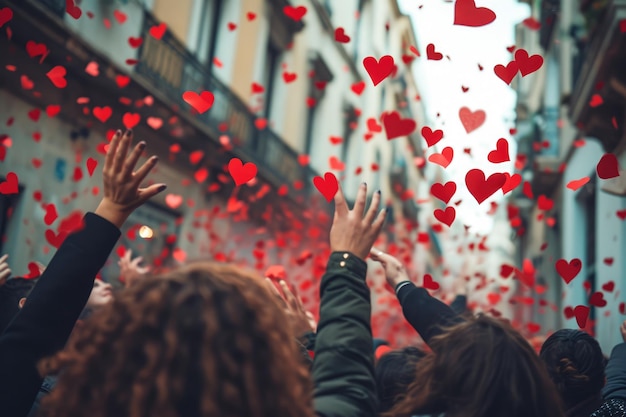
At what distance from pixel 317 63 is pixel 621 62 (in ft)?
28.9

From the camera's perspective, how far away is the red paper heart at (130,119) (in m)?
8.20

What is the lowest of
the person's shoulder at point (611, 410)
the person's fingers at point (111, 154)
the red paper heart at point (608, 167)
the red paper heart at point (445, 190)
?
the person's shoulder at point (611, 410)

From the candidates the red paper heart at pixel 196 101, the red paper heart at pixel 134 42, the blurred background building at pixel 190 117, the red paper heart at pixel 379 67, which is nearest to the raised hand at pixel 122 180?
the red paper heart at pixel 379 67

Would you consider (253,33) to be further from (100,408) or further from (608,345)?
(100,408)

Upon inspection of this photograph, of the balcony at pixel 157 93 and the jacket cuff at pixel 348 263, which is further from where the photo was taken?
the balcony at pixel 157 93

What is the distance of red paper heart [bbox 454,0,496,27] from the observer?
4172mm

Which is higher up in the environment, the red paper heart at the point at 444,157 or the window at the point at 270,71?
the window at the point at 270,71

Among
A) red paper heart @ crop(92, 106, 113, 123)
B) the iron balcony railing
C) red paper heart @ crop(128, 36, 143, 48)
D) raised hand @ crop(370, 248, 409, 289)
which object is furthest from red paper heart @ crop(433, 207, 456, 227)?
the iron balcony railing

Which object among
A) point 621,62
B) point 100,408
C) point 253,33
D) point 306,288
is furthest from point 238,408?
point 253,33

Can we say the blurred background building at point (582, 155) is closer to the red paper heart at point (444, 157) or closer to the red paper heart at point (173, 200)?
the red paper heart at point (444, 157)

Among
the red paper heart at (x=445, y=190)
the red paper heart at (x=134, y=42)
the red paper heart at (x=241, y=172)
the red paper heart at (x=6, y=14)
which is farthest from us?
the red paper heart at (x=134, y=42)

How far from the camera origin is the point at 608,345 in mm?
7895

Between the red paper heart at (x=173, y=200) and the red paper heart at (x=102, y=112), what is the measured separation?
6.21 ft

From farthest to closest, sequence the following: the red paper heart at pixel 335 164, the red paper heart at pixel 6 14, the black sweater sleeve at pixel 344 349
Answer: the red paper heart at pixel 335 164
the red paper heart at pixel 6 14
the black sweater sleeve at pixel 344 349
